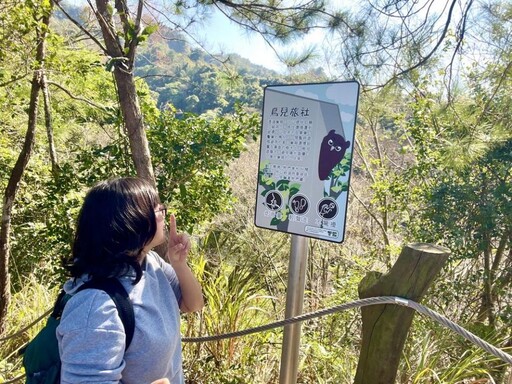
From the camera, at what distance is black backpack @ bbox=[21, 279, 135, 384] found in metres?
0.84

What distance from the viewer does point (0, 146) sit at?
3305mm

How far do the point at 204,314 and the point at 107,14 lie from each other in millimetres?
1624

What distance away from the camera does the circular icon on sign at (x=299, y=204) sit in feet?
4.97

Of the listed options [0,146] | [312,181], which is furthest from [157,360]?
[0,146]

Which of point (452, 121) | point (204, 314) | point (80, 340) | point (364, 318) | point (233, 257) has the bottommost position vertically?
point (233, 257)

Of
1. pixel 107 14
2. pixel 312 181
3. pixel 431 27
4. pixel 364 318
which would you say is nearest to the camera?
pixel 364 318

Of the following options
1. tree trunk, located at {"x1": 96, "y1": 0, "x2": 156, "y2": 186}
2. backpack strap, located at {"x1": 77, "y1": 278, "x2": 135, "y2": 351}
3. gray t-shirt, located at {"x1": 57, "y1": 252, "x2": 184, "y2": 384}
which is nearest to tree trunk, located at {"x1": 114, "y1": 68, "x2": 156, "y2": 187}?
tree trunk, located at {"x1": 96, "y1": 0, "x2": 156, "y2": 186}

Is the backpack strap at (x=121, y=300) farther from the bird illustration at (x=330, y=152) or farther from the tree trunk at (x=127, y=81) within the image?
the tree trunk at (x=127, y=81)

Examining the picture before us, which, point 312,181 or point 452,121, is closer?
point 312,181

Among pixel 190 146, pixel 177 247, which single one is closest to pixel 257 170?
pixel 190 146

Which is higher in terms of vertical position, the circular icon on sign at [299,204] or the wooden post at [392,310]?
the circular icon on sign at [299,204]

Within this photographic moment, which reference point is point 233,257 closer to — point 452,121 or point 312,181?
point 452,121

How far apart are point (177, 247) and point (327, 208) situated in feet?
1.80

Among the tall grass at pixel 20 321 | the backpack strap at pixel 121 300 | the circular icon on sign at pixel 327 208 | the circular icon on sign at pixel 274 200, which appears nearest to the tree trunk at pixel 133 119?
the circular icon on sign at pixel 274 200
